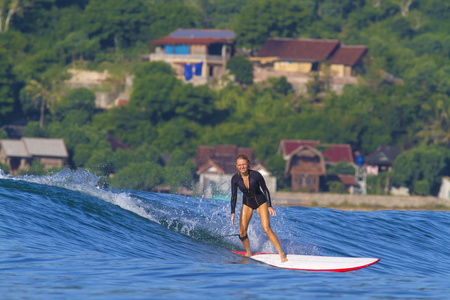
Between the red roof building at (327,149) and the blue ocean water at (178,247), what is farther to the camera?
the red roof building at (327,149)

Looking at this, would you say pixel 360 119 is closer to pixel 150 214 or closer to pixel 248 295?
pixel 150 214

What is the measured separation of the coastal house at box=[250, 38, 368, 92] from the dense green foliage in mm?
1434

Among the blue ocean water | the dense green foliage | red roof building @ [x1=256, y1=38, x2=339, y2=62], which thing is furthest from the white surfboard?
red roof building @ [x1=256, y1=38, x2=339, y2=62]

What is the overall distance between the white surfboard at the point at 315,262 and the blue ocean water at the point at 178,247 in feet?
0.51

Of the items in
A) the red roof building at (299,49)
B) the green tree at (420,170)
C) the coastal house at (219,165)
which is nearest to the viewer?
the coastal house at (219,165)

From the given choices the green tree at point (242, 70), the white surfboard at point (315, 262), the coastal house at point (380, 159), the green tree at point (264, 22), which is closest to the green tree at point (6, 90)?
the green tree at point (242, 70)

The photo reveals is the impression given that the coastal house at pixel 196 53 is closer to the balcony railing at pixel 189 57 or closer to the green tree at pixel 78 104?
the balcony railing at pixel 189 57

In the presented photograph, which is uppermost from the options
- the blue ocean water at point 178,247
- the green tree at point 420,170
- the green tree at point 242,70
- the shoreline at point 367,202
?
the green tree at point 242,70

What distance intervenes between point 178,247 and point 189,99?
164 ft

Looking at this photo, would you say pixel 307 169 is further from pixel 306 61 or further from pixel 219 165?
pixel 306 61

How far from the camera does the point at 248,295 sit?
1007cm

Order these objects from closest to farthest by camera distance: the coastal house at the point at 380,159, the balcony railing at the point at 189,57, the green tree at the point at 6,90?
the coastal house at the point at 380,159 < the green tree at the point at 6,90 < the balcony railing at the point at 189,57

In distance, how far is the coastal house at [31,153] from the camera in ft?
187

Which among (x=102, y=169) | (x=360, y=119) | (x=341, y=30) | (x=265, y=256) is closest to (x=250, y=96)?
(x=360, y=119)
